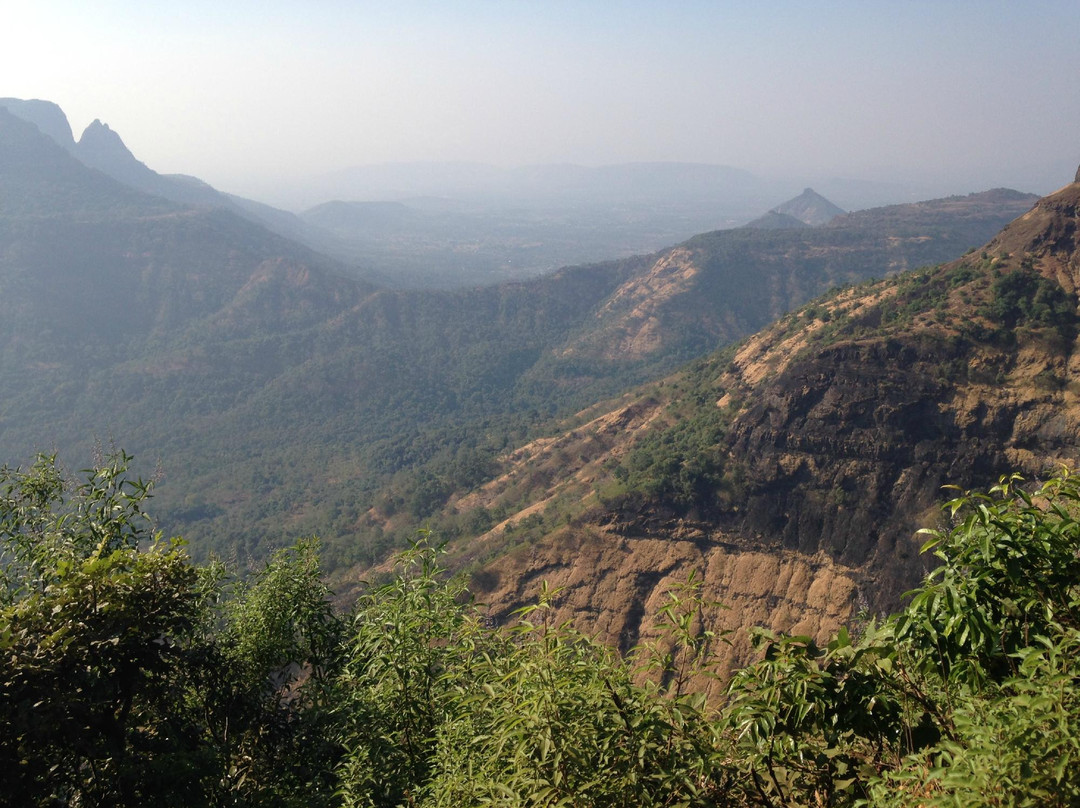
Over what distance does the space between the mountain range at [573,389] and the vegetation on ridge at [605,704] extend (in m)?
11.2

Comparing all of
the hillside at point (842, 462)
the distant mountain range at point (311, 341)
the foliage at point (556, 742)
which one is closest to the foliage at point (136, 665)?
the foliage at point (556, 742)

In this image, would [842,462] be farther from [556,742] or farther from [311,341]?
[311,341]

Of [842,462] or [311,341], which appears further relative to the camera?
[311,341]

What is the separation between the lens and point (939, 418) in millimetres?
34969

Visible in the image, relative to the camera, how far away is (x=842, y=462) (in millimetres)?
36531

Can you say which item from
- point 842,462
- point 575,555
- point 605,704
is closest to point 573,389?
point 575,555

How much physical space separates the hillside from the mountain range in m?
0.16

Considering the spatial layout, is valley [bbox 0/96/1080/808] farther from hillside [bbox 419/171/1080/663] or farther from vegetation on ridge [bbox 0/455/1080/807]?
hillside [bbox 419/171/1080/663]

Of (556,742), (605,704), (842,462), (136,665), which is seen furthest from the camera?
(842,462)

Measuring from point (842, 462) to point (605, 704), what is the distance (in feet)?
122

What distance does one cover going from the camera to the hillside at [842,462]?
3297 cm

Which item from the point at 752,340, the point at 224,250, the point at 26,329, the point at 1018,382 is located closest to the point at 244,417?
the point at 26,329

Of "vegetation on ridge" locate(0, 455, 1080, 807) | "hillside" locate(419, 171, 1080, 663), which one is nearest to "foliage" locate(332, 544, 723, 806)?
"vegetation on ridge" locate(0, 455, 1080, 807)

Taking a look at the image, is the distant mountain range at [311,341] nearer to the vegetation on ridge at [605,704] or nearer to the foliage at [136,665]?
the foliage at [136,665]
